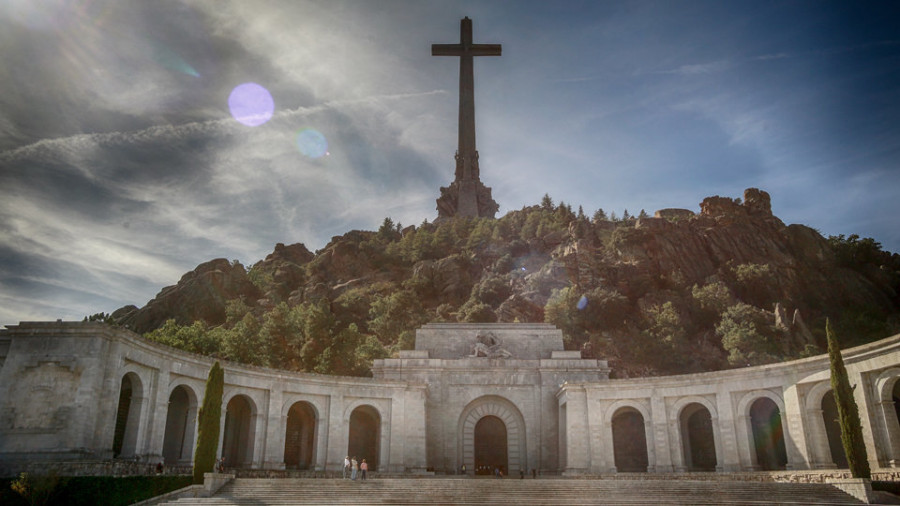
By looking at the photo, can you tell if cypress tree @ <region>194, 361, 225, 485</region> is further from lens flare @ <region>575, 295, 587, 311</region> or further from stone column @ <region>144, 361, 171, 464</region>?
lens flare @ <region>575, 295, 587, 311</region>

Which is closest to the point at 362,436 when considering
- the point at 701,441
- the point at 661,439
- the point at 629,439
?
the point at 629,439

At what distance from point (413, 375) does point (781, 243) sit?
172 ft

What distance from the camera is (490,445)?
43219mm

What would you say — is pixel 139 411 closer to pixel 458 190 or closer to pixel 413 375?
pixel 413 375

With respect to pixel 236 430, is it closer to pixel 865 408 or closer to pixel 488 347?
pixel 488 347

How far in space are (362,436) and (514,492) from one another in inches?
698

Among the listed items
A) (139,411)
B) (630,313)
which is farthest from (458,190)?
(139,411)

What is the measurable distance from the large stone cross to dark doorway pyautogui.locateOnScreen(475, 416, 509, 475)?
60.5m

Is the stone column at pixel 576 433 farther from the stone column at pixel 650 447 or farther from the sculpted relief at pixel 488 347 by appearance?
the sculpted relief at pixel 488 347

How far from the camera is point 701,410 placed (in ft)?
135

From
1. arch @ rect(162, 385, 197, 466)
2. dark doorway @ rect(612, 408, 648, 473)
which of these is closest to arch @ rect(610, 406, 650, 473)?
dark doorway @ rect(612, 408, 648, 473)

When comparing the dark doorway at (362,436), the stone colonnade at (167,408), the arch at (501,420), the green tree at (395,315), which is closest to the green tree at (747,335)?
the arch at (501,420)

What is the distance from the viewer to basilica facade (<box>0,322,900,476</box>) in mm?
26453

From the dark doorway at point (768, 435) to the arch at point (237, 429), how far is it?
29379 mm
